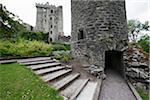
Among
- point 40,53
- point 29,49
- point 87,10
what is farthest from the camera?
point 40,53

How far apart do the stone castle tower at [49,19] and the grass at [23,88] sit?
48024mm

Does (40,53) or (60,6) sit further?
(60,6)

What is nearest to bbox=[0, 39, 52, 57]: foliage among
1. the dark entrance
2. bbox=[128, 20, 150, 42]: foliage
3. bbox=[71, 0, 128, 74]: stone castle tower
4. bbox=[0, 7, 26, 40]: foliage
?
bbox=[0, 7, 26, 40]: foliage

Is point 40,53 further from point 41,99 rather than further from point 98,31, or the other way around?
point 41,99

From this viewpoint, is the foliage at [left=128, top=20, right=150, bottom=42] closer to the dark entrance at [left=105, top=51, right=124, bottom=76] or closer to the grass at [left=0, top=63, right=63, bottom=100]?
the dark entrance at [left=105, top=51, right=124, bottom=76]

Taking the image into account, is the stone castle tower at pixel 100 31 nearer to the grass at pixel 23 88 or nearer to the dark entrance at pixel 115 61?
the dark entrance at pixel 115 61

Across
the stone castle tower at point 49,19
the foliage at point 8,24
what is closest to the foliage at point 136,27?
the stone castle tower at point 49,19

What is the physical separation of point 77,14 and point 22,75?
7.70m

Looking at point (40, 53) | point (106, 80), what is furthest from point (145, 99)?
point (40, 53)

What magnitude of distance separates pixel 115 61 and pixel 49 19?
148 feet

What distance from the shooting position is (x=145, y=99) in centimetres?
793

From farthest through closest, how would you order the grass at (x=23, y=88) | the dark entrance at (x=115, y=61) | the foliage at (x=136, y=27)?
the foliage at (x=136, y=27) < the dark entrance at (x=115, y=61) < the grass at (x=23, y=88)

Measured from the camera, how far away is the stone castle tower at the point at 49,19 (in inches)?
2138

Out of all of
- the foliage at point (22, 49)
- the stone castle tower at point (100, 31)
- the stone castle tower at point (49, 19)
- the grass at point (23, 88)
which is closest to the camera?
the grass at point (23, 88)
